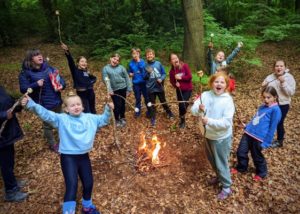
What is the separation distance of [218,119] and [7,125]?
342cm

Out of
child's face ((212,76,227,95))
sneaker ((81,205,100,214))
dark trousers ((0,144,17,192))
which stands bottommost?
sneaker ((81,205,100,214))

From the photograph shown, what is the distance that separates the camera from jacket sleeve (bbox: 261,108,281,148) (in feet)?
14.7

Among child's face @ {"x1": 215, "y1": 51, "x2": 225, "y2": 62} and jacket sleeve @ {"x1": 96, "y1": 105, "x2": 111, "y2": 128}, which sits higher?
child's face @ {"x1": 215, "y1": 51, "x2": 225, "y2": 62}

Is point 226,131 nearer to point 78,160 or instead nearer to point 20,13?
point 78,160

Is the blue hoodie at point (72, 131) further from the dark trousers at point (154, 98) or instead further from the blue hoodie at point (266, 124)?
the dark trousers at point (154, 98)

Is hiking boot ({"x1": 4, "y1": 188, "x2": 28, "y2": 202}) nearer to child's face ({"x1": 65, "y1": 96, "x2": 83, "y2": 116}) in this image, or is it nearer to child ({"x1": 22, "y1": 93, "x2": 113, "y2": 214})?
child ({"x1": 22, "y1": 93, "x2": 113, "y2": 214})

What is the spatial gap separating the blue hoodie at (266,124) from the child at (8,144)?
13.3 feet

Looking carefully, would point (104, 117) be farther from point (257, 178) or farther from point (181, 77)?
point (257, 178)

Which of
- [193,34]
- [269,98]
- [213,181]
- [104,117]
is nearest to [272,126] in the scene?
[269,98]

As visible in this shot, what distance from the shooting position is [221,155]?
4301mm

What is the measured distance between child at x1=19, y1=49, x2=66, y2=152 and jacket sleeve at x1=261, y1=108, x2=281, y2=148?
13.6 ft

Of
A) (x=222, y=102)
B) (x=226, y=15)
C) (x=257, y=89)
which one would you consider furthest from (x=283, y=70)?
(x=226, y=15)

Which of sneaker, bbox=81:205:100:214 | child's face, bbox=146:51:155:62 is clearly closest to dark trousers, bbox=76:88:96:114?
child's face, bbox=146:51:155:62

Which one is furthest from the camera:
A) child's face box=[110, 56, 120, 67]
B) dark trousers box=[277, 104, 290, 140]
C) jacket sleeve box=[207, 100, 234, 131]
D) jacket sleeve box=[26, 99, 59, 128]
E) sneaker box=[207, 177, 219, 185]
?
child's face box=[110, 56, 120, 67]
